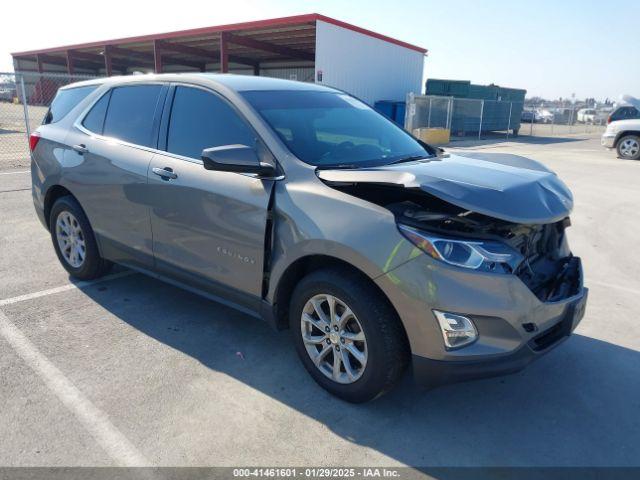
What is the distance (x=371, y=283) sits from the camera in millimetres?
2721

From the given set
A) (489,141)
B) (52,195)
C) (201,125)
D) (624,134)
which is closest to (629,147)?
(624,134)

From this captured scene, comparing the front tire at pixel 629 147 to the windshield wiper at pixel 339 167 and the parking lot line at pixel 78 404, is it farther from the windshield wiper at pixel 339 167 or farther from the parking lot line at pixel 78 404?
the parking lot line at pixel 78 404

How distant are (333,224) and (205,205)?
102 centimetres

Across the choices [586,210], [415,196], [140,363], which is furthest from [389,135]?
→ [586,210]

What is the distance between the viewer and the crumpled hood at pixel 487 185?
252cm

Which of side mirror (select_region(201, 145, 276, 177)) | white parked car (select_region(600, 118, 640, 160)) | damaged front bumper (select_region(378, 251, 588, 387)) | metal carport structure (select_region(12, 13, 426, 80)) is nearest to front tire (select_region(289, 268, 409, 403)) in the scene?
damaged front bumper (select_region(378, 251, 588, 387))

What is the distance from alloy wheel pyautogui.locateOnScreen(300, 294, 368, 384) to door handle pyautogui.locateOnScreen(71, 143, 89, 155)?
8.30 ft

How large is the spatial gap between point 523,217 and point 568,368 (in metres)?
1.44

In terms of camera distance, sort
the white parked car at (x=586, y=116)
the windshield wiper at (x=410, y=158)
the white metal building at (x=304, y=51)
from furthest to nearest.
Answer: the white parked car at (x=586, y=116) → the white metal building at (x=304, y=51) → the windshield wiper at (x=410, y=158)

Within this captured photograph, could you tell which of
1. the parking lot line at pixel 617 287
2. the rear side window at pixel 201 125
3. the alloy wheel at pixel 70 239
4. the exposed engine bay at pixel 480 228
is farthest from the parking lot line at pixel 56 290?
the parking lot line at pixel 617 287

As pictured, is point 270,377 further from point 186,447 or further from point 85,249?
point 85,249

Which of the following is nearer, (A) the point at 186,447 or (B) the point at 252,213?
(A) the point at 186,447

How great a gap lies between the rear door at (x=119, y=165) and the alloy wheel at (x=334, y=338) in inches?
60.8

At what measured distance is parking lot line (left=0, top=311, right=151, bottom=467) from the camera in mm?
2500
